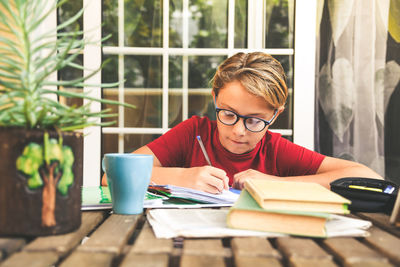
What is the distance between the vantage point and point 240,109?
1.43 m

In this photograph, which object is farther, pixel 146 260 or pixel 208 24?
pixel 208 24

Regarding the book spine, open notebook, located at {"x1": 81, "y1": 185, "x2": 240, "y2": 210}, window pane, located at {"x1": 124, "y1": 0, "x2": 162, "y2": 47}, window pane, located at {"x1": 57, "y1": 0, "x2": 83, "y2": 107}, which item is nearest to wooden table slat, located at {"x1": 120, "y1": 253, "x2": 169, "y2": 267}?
the book spine

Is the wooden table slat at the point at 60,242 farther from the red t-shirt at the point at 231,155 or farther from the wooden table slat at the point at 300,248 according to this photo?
the red t-shirt at the point at 231,155

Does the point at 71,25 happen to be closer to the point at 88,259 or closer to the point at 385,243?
the point at 88,259

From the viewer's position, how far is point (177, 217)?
0.74 meters

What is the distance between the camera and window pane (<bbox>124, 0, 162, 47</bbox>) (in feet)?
7.41

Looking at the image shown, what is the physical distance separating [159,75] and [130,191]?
1.59m

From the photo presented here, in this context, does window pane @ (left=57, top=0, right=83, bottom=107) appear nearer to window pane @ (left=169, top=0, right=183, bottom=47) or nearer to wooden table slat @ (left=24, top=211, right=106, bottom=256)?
window pane @ (left=169, top=0, right=183, bottom=47)

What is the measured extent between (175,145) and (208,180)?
647mm

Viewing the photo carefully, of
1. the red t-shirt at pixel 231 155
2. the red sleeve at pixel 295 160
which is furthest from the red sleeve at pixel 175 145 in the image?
the red sleeve at pixel 295 160

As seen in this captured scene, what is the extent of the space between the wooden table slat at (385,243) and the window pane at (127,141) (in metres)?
1.73

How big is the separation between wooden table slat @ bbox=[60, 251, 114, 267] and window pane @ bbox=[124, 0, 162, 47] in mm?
1881

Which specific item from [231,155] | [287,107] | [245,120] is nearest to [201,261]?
[245,120]

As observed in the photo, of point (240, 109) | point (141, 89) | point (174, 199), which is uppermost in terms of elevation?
point (141, 89)
